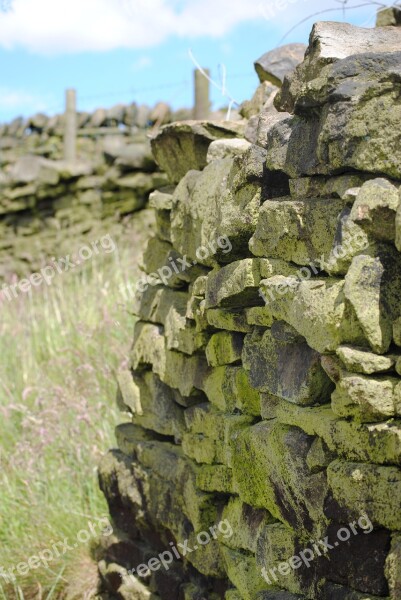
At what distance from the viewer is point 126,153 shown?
8883 mm

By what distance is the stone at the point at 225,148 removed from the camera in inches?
125

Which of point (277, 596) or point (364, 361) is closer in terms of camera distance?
point (364, 361)

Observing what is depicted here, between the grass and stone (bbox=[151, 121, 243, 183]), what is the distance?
71.3 inches

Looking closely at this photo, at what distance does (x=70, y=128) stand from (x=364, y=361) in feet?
35.0

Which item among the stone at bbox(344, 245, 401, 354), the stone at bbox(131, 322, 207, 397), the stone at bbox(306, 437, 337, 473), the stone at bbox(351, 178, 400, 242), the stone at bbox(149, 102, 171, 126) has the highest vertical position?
the stone at bbox(351, 178, 400, 242)

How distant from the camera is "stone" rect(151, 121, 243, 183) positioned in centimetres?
347

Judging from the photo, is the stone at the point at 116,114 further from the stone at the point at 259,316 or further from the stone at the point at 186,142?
the stone at the point at 259,316

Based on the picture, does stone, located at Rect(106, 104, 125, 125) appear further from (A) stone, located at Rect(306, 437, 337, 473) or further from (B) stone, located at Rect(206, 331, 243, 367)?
(A) stone, located at Rect(306, 437, 337, 473)

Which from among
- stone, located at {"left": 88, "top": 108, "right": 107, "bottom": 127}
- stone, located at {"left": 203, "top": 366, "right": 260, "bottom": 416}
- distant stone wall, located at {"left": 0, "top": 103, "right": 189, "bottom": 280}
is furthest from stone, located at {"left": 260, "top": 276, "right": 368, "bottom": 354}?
stone, located at {"left": 88, "top": 108, "right": 107, "bottom": 127}

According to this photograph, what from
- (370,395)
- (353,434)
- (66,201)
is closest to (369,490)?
(353,434)

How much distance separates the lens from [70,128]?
12.2 m

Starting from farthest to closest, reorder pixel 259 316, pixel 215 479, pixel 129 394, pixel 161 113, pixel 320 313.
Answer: pixel 161 113
pixel 129 394
pixel 215 479
pixel 259 316
pixel 320 313

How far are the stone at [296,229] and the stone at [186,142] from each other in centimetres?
95

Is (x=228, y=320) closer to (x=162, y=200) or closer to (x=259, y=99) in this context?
(x=162, y=200)
